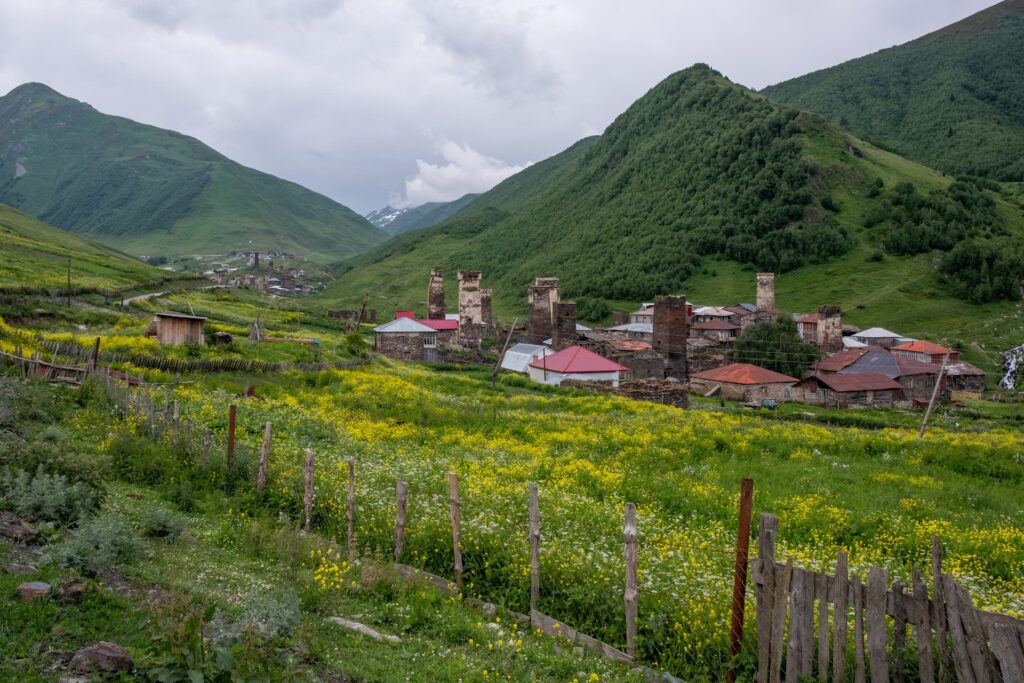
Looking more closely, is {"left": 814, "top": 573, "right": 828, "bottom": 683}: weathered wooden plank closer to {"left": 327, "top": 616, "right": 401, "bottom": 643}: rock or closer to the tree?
{"left": 327, "top": 616, "right": 401, "bottom": 643}: rock

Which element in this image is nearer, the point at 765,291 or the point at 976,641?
the point at 976,641

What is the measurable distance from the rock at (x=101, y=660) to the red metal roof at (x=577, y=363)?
41.7 m

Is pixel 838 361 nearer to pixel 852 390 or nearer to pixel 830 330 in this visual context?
pixel 852 390

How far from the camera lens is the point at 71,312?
40.6 meters

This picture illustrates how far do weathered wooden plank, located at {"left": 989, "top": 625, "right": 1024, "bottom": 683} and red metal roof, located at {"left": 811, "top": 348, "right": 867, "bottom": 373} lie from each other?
61.4 metres

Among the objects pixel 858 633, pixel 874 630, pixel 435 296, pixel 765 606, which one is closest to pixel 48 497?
pixel 765 606

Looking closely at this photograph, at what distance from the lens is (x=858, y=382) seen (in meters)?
56.1

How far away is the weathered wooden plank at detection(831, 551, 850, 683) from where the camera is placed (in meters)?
6.13

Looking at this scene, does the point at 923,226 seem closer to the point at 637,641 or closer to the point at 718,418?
the point at 718,418

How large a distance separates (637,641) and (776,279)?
377 feet

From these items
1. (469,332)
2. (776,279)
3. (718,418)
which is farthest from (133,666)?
(776,279)

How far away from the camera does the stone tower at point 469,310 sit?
64625 millimetres

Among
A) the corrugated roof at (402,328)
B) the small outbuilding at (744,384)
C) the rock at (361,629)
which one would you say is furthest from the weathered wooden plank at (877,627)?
the corrugated roof at (402,328)

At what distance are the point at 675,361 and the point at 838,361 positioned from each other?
19.2 meters
